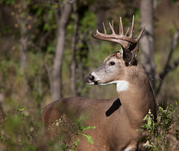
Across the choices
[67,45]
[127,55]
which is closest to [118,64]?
[127,55]

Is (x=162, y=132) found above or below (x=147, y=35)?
below

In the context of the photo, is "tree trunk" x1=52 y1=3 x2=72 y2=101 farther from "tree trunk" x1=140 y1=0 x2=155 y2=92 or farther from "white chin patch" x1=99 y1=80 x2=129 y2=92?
"white chin patch" x1=99 y1=80 x2=129 y2=92

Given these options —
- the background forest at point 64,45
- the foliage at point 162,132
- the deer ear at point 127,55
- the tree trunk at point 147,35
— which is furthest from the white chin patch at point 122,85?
the background forest at point 64,45

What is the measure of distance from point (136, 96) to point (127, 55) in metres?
0.53

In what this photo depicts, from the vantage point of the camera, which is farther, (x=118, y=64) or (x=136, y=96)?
(x=118, y=64)

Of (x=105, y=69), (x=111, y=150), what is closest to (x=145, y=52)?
(x=105, y=69)

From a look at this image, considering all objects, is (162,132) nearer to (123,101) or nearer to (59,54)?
(123,101)

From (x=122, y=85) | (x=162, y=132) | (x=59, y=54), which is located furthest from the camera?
(x=59, y=54)

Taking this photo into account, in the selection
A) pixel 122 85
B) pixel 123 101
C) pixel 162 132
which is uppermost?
pixel 122 85

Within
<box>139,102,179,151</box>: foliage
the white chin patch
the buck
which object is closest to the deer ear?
the buck

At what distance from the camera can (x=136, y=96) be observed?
3.63m

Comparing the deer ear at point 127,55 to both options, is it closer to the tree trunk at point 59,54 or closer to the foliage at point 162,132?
the foliage at point 162,132

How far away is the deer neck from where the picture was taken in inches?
141

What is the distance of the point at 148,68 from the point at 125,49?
2.09 meters
